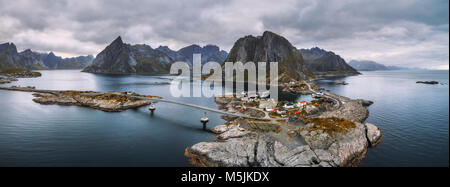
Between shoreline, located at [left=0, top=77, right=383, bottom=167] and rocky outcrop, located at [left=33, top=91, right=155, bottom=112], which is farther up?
rocky outcrop, located at [left=33, top=91, right=155, bottom=112]

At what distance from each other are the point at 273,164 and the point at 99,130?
141 feet

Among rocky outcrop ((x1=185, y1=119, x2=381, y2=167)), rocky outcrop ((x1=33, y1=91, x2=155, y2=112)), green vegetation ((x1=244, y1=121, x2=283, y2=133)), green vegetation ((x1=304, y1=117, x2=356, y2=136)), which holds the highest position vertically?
rocky outcrop ((x1=33, y1=91, x2=155, y2=112))

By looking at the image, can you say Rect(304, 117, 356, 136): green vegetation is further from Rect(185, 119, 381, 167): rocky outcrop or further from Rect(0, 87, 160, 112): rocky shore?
Rect(0, 87, 160, 112): rocky shore

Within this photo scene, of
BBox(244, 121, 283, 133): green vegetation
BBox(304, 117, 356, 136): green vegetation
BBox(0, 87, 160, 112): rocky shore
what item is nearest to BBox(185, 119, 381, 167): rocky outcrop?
BBox(304, 117, 356, 136): green vegetation

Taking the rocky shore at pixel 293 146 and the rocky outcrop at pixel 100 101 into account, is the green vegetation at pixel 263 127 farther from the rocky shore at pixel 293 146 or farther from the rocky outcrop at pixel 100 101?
the rocky outcrop at pixel 100 101

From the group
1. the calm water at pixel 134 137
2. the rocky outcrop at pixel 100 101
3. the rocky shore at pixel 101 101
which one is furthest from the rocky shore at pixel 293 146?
the rocky shore at pixel 101 101

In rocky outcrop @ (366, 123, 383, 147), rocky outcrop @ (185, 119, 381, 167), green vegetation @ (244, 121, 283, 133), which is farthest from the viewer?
green vegetation @ (244, 121, 283, 133)

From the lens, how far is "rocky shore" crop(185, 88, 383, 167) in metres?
30.3

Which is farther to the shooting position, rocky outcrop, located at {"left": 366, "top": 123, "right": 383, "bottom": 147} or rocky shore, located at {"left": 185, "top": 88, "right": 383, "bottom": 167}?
rocky outcrop, located at {"left": 366, "top": 123, "right": 383, "bottom": 147}

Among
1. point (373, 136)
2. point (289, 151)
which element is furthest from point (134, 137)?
point (373, 136)

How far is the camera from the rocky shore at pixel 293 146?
3028 cm

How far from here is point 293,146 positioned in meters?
32.7
